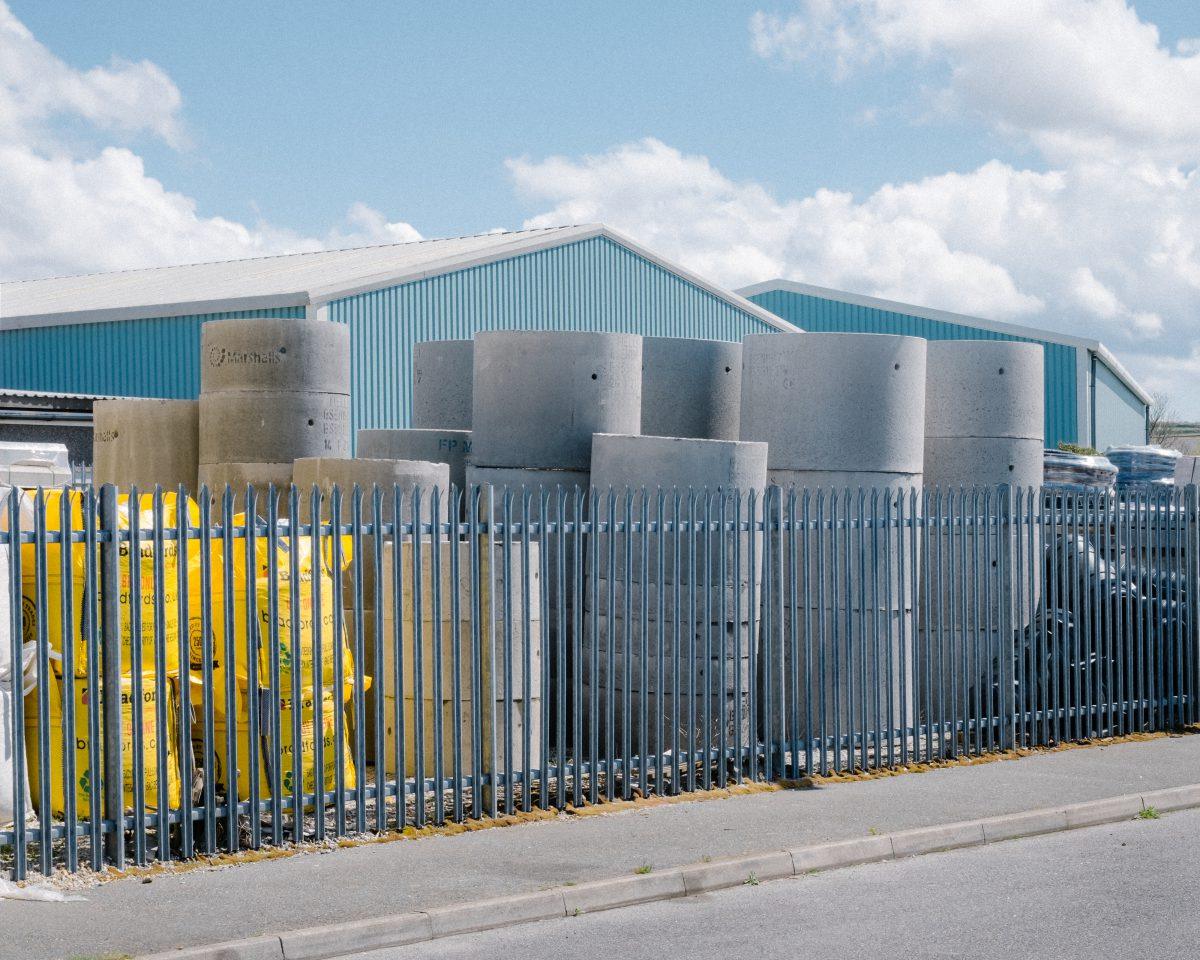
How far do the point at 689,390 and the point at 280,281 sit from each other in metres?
19.0

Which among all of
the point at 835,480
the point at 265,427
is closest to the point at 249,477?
the point at 265,427

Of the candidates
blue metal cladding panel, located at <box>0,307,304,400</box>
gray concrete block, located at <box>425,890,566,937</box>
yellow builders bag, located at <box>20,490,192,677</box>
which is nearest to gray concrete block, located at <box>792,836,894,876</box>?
gray concrete block, located at <box>425,890,566,937</box>

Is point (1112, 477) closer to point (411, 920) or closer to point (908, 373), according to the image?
point (908, 373)

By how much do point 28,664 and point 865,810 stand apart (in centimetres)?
473

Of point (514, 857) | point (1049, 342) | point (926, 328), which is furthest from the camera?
point (926, 328)

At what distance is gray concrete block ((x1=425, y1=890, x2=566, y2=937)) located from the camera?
658 centimetres

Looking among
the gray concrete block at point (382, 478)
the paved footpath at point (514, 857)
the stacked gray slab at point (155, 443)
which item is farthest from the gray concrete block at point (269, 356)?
the paved footpath at point (514, 857)

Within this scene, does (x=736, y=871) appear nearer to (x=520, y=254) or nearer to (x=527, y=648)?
(x=527, y=648)

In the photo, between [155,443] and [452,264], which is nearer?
[155,443]

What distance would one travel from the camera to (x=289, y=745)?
26.1 feet

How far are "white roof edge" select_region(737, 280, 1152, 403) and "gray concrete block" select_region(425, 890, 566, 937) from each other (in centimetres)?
3270

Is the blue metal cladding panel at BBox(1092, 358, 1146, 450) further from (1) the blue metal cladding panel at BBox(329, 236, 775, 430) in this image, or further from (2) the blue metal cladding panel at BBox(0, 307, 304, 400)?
(2) the blue metal cladding panel at BBox(0, 307, 304, 400)

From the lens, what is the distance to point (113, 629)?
7.18m

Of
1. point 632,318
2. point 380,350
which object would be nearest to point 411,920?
point 380,350
